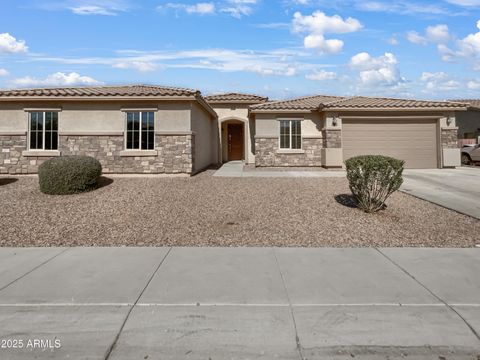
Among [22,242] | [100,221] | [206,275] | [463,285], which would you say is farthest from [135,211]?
[463,285]

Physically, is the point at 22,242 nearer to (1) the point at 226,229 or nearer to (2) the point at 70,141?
(1) the point at 226,229

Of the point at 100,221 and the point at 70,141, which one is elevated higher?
the point at 70,141

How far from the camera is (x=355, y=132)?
61.5 ft

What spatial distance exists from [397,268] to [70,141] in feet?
43.8

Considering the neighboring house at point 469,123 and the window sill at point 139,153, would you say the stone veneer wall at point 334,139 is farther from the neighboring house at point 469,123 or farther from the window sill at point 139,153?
the neighboring house at point 469,123

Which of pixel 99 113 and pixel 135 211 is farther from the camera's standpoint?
pixel 99 113

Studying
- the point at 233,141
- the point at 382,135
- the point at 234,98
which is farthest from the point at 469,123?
the point at 234,98

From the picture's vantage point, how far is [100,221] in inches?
316

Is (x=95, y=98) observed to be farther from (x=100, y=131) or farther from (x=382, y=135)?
(x=382, y=135)

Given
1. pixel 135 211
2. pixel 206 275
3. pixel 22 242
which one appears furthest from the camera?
pixel 135 211

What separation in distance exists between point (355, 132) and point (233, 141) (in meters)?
9.35

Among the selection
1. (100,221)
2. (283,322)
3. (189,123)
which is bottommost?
(283,322)

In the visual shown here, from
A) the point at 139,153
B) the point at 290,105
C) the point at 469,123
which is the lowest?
the point at 139,153

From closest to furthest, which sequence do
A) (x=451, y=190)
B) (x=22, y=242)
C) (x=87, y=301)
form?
(x=87, y=301) < (x=22, y=242) < (x=451, y=190)
